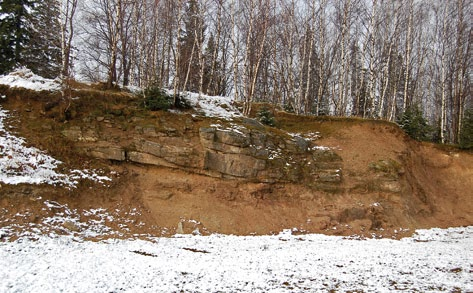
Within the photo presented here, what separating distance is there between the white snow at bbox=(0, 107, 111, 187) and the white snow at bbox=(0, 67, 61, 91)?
7.85 ft

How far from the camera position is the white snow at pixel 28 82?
46.5ft

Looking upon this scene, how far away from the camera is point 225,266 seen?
8227 millimetres

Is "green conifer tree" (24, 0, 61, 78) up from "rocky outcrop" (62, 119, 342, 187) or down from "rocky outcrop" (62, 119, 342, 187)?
up


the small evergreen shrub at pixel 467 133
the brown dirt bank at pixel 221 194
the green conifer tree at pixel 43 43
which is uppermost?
the green conifer tree at pixel 43 43

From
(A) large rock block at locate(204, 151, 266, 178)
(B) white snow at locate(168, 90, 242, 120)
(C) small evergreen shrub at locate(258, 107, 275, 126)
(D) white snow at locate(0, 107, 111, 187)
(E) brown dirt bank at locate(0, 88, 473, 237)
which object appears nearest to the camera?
(D) white snow at locate(0, 107, 111, 187)

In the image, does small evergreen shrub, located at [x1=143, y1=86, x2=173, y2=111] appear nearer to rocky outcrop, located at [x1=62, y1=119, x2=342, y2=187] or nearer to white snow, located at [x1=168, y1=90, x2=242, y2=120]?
rocky outcrop, located at [x1=62, y1=119, x2=342, y2=187]

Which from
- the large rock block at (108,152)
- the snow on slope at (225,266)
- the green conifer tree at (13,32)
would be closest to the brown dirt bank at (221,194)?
the large rock block at (108,152)

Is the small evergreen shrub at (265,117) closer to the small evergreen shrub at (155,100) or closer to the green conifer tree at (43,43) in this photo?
the small evergreen shrub at (155,100)

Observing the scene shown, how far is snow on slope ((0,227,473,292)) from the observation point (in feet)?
21.9

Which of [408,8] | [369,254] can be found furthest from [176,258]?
[408,8]

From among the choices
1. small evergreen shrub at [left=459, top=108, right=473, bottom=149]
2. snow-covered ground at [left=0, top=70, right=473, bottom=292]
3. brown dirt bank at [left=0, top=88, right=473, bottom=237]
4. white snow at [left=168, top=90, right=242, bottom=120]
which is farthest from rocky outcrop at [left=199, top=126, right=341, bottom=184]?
small evergreen shrub at [left=459, top=108, right=473, bottom=149]

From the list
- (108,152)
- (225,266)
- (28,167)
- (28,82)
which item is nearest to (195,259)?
(225,266)

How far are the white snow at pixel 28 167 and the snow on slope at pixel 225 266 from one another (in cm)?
323

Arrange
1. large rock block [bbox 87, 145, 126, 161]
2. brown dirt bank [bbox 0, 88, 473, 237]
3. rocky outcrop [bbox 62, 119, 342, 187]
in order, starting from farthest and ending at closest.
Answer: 1. rocky outcrop [bbox 62, 119, 342, 187]
2. large rock block [bbox 87, 145, 126, 161]
3. brown dirt bank [bbox 0, 88, 473, 237]
